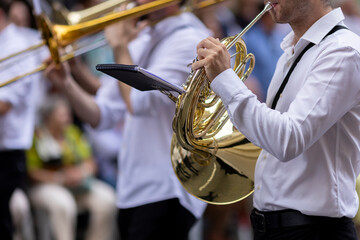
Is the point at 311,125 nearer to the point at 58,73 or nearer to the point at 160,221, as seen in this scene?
the point at 160,221

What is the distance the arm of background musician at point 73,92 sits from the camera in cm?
317

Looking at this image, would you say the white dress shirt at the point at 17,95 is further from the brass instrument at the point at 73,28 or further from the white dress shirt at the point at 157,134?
the white dress shirt at the point at 157,134

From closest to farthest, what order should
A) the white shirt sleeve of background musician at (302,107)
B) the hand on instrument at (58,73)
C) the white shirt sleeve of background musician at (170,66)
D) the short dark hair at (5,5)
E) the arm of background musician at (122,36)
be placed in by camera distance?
the white shirt sleeve of background musician at (302,107), the white shirt sleeve of background musician at (170,66), the arm of background musician at (122,36), the hand on instrument at (58,73), the short dark hair at (5,5)

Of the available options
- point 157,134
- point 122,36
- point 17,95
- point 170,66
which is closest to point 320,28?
point 170,66

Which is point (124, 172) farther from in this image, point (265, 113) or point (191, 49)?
point (265, 113)

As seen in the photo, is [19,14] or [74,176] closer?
[19,14]

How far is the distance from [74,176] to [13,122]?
34.4 inches

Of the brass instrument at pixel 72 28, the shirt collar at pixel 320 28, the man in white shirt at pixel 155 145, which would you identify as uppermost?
the shirt collar at pixel 320 28

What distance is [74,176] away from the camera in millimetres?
4523

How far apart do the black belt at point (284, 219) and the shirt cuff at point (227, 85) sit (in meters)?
0.39

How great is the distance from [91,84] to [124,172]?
2.63 ft

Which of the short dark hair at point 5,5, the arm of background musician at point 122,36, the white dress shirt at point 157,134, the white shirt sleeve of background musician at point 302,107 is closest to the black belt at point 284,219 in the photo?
the white shirt sleeve of background musician at point 302,107

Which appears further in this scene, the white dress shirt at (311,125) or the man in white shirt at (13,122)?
the man in white shirt at (13,122)

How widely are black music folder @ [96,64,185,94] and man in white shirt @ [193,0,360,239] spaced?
12cm
